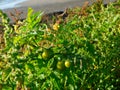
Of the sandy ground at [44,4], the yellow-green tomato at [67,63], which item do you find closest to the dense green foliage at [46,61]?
the yellow-green tomato at [67,63]

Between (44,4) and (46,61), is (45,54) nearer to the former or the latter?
(46,61)

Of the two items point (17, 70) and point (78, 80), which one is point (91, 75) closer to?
point (78, 80)

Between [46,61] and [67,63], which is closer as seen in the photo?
[67,63]

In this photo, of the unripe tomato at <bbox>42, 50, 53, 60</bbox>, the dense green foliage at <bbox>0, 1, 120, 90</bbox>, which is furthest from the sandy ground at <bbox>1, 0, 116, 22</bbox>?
the unripe tomato at <bbox>42, 50, 53, 60</bbox>

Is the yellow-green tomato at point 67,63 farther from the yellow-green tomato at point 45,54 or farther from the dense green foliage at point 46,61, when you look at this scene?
the yellow-green tomato at point 45,54

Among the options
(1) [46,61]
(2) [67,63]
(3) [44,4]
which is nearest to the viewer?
(2) [67,63]

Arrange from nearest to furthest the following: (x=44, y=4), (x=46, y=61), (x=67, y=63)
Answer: (x=67, y=63) → (x=46, y=61) → (x=44, y=4)

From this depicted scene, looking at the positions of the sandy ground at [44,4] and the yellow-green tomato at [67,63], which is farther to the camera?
the sandy ground at [44,4]

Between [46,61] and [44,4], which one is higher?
[46,61]

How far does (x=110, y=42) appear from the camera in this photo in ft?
10.6

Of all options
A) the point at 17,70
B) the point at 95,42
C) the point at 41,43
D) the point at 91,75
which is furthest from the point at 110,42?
the point at 17,70

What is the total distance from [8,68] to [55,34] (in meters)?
0.51

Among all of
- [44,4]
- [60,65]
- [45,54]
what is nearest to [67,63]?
[60,65]

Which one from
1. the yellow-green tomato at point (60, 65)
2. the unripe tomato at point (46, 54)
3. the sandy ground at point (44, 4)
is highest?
the unripe tomato at point (46, 54)
